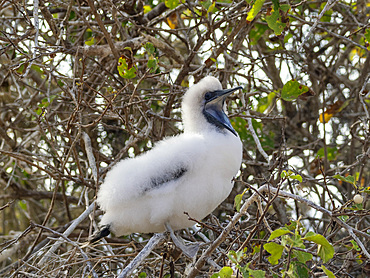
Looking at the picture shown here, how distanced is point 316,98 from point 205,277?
192 centimetres

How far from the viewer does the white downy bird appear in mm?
2703

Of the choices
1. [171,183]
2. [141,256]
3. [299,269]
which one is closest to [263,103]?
[171,183]

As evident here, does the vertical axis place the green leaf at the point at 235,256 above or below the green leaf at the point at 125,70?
below

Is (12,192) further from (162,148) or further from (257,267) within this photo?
(257,267)

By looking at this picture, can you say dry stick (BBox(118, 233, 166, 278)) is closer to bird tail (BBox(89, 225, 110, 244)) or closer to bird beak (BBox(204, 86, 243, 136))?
bird tail (BBox(89, 225, 110, 244))

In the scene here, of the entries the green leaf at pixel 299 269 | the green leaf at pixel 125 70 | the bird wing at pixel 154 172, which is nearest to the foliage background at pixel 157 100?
the green leaf at pixel 125 70

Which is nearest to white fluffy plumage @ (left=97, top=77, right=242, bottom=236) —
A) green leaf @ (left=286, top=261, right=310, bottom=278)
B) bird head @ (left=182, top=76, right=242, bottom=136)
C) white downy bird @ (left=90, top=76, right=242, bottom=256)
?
white downy bird @ (left=90, top=76, right=242, bottom=256)

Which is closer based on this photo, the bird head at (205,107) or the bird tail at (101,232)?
the bird tail at (101,232)

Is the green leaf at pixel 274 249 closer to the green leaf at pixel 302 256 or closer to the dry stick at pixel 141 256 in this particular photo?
the green leaf at pixel 302 256

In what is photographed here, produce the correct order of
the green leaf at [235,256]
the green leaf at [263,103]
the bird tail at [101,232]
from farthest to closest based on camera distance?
the green leaf at [263,103]
the bird tail at [101,232]
the green leaf at [235,256]

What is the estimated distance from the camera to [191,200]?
270cm

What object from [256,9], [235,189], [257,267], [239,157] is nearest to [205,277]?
[257,267]

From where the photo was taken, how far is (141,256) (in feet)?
8.47

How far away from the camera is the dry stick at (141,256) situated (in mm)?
2447
